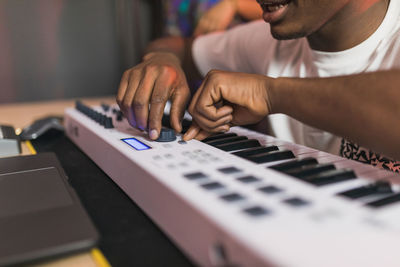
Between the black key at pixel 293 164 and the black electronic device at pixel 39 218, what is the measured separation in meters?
0.26

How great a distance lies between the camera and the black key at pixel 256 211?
0.33m

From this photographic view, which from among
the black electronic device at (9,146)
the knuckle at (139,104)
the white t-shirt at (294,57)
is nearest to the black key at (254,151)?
the knuckle at (139,104)

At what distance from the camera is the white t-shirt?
80 centimetres

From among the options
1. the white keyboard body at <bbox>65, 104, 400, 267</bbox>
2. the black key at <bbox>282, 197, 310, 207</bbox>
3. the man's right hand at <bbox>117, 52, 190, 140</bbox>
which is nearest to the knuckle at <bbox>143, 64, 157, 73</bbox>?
the man's right hand at <bbox>117, 52, 190, 140</bbox>

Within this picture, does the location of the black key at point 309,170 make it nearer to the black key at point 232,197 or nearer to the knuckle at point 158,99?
the black key at point 232,197

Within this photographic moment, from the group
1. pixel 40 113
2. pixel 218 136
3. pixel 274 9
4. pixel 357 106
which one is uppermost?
pixel 274 9

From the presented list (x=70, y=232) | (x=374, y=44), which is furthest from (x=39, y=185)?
(x=374, y=44)

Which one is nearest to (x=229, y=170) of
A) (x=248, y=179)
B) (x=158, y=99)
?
(x=248, y=179)

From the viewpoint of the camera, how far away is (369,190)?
0.42m

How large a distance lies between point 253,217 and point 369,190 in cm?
18

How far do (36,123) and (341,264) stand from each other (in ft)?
3.04

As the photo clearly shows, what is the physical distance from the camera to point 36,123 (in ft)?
3.25

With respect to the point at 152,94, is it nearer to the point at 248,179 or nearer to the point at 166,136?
the point at 166,136

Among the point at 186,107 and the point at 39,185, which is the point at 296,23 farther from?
the point at 39,185
